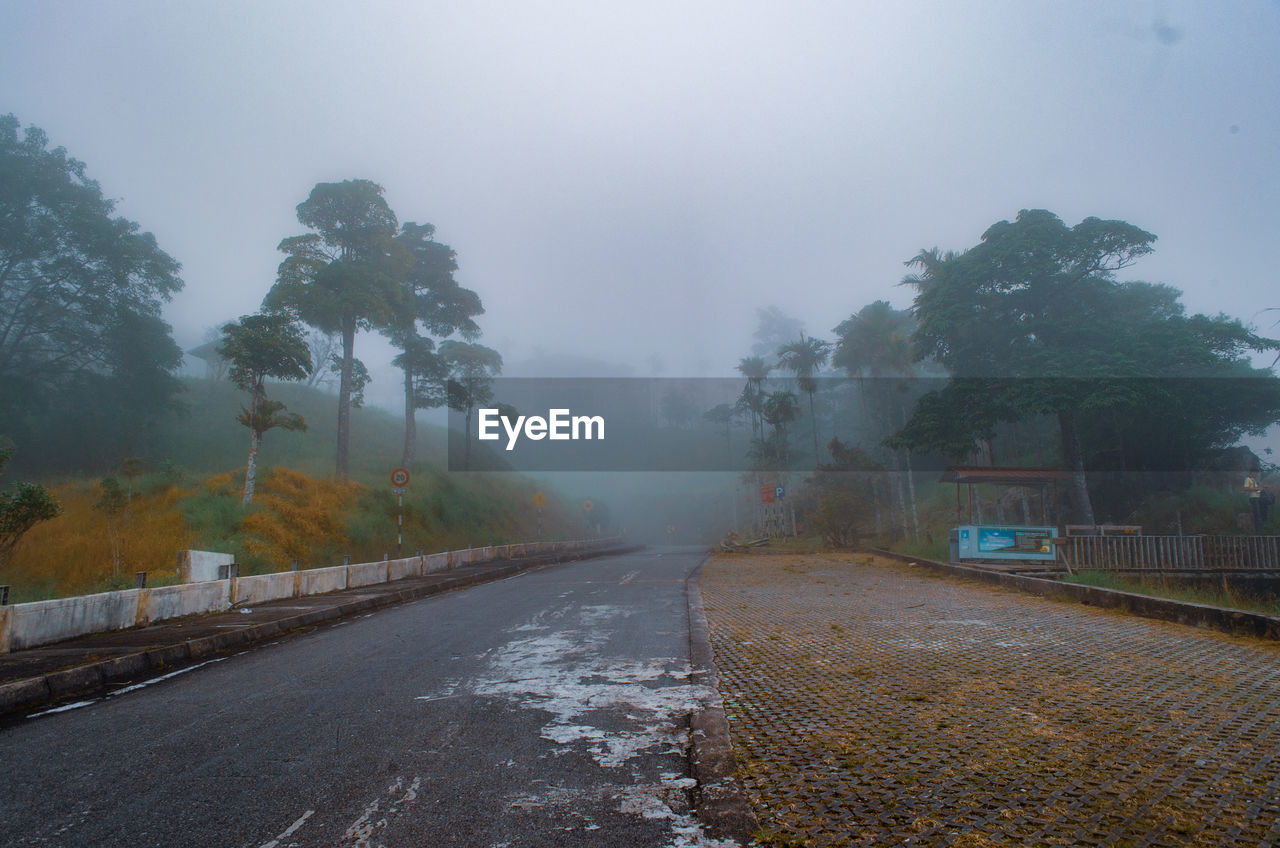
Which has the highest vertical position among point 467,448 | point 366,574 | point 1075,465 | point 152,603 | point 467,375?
point 467,375

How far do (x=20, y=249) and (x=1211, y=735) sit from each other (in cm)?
4101

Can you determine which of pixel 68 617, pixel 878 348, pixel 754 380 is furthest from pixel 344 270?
pixel 754 380

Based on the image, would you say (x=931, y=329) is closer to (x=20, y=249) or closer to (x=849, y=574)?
(x=849, y=574)

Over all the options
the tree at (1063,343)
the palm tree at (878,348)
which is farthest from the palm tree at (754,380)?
the tree at (1063,343)

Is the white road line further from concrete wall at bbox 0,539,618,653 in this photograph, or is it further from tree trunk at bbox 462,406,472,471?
tree trunk at bbox 462,406,472,471

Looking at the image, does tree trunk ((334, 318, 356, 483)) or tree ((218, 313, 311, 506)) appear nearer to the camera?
tree ((218, 313, 311, 506))

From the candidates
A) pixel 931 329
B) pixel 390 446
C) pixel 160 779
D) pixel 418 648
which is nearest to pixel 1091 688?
pixel 160 779

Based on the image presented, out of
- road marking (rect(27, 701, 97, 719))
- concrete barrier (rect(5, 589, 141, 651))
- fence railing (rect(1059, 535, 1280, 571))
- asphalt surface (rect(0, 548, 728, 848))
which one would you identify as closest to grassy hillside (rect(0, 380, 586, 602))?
concrete barrier (rect(5, 589, 141, 651))

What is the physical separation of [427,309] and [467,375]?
3.99 m

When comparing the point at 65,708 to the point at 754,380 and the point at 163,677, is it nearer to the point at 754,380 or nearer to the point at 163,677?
the point at 163,677

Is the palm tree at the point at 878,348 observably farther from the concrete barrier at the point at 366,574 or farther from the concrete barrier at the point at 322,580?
the concrete barrier at the point at 322,580

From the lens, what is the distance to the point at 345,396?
91.9 feet

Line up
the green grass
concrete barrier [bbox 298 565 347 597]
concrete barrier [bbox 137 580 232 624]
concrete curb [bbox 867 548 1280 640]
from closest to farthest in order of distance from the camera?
1. concrete curb [bbox 867 548 1280 640]
2. concrete barrier [bbox 137 580 232 624]
3. the green grass
4. concrete barrier [bbox 298 565 347 597]

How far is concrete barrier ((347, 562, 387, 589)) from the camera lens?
1520 centimetres
